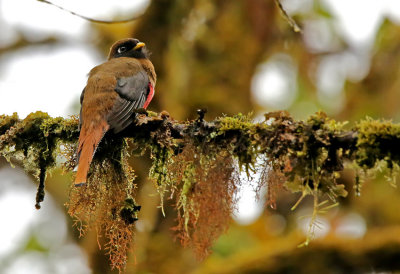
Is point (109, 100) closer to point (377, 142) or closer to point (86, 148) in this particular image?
point (86, 148)

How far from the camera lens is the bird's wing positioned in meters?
3.94

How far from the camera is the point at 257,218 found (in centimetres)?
899

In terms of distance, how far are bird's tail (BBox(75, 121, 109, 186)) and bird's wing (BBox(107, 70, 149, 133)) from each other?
0.13 metres

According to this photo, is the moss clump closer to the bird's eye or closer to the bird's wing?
the bird's wing

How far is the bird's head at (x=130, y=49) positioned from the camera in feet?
20.7

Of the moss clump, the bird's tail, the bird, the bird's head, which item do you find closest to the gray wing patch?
the bird

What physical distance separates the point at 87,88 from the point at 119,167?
101 centimetres

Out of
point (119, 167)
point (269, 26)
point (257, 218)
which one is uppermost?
point (269, 26)

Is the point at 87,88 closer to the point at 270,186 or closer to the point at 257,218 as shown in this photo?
the point at 270,186

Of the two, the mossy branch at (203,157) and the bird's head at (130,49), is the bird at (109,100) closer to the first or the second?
the mossy branch at (203,157)

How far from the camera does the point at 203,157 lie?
11.8 ft

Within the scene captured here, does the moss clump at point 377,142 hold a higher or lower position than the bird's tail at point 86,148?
lower

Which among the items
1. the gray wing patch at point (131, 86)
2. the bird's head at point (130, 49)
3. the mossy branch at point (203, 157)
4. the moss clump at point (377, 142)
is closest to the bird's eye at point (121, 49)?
the bird's head at point (130, 49)

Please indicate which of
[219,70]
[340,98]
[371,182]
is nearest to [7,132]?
[219,70]
